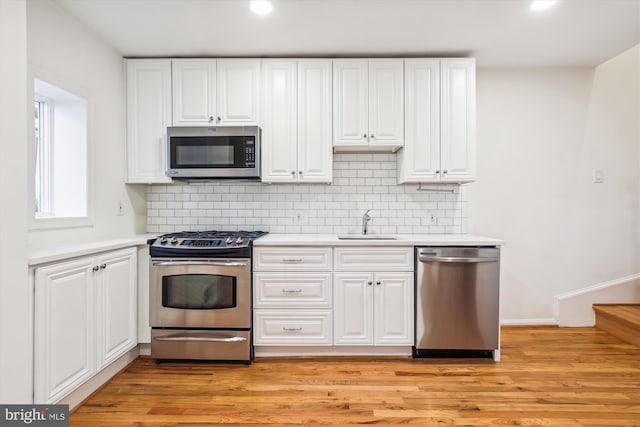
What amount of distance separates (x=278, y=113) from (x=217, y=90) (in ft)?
1.76

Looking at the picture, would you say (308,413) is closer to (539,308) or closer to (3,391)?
(3,391)

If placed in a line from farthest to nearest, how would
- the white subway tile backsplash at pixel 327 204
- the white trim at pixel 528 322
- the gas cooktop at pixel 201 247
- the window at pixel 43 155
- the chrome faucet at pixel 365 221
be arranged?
the white trim at pixel 528 322
the white subway tile backsplash at pixel 327 204
the chrome faucet at pixel 365 221
the gas cooktop at pixel 201 247
the window at pixel 43 155

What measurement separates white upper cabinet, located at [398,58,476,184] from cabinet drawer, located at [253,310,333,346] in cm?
137

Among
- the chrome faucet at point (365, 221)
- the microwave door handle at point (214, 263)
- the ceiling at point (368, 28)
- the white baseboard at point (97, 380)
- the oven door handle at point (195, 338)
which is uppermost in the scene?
the ceiling at point (368, 28)

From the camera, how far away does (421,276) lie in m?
2.62

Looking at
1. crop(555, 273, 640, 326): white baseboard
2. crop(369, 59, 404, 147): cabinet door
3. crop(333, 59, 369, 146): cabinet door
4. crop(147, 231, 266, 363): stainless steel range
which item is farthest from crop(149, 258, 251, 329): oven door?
crop(555, 273, 640, 326): white baseboard

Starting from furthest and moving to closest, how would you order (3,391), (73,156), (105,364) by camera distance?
(73,156) → (105,364) → (3,391)

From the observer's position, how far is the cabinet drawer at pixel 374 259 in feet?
8.75

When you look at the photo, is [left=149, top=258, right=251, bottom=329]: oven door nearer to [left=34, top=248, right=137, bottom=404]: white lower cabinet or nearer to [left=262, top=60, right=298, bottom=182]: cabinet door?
[left=34, top=248, right=137, bottom=404]: white lower cabinet

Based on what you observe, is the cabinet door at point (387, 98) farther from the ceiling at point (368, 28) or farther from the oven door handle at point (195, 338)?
the oven door handle at point (195, 338)

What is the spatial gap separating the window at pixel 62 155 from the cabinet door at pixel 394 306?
217cm

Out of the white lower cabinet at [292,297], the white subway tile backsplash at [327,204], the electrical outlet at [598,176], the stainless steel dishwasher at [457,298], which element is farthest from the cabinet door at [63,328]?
the electrical outlet at [598,176]

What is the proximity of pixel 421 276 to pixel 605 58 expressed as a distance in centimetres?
254

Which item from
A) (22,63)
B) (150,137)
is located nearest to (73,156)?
(150,137)
